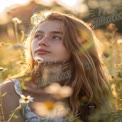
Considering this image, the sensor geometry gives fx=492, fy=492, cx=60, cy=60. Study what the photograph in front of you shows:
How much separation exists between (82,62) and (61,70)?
0.68ft

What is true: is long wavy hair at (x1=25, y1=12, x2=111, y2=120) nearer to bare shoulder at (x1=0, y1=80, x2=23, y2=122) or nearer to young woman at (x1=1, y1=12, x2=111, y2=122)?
young woman at (x1=1, y1=12, x2=111, y2=122)

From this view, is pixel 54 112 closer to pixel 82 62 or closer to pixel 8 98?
pixel 8 98

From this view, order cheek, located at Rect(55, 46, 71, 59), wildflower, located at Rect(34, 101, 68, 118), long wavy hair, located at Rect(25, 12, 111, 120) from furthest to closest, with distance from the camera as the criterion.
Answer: long wavy hair, located at Rect(25, 12, 111, 120)
cheek, located at Rect(55, 46, 71, 59)
wildflower, located at Rect(34, 101, 68, 118)

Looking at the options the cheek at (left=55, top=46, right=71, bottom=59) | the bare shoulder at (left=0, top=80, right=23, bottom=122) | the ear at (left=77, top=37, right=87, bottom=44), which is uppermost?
Answer: the ear at (left=77, top=37, right=87, bottom=44)

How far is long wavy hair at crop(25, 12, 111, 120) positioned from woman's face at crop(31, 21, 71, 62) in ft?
0.16

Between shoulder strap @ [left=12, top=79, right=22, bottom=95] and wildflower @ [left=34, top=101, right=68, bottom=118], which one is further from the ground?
shoulder strap @ [left=12, top=79, right=22, bottom=95]

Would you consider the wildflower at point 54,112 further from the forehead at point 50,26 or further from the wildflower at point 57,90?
the forehead at point 50,26

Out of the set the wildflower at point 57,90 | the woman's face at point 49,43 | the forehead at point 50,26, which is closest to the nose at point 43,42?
the woman's face at point 49,43

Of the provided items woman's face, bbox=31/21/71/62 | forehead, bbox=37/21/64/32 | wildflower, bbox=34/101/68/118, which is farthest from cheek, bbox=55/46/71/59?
wildflower, bbox=34/101/68/118

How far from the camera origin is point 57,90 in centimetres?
326

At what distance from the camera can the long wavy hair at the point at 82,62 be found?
3289 millimetres

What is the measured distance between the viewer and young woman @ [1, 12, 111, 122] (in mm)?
3135

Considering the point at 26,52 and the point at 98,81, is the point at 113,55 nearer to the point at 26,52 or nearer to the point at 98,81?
the point at 98,81

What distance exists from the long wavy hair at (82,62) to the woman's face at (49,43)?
0.05m
